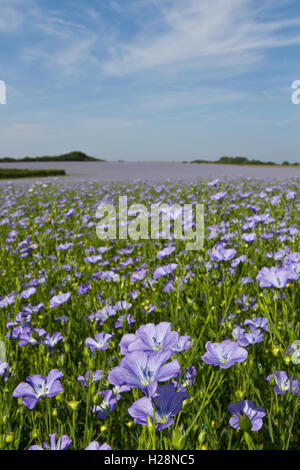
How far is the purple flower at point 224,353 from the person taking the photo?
3.43ft

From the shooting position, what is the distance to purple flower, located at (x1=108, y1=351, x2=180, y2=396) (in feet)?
2.75

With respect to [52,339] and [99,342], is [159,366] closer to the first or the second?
[99,342]

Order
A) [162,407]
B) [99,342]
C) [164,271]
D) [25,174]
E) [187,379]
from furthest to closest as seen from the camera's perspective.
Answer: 1. [25,174]
2. [164,271]
3. [99,342]
4. [187,379]
5. [162,407]

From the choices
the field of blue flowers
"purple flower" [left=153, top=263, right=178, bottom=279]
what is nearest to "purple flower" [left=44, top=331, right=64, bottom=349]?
the field of blue flowers

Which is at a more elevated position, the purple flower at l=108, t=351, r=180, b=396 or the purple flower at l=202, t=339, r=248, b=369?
the purple flower at l=108, t=351, r=180, b=396

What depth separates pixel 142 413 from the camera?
0.85 m

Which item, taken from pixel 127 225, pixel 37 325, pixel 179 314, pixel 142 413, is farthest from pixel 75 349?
pixel 127 225

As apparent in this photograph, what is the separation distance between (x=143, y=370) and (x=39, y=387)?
558 millimetres

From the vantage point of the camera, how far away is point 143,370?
2.83ft

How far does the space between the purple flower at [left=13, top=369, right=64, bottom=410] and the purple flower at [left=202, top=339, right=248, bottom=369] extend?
503 millimetres

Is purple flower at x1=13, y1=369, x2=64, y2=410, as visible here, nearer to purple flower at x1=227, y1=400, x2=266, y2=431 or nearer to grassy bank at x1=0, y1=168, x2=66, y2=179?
purple flower at x1=227, y1=400, x2=266, y2=431

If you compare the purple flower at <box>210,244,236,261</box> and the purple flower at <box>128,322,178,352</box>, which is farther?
the purple flower at <box>210,244,236,261</box>

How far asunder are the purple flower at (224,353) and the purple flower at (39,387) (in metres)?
0.50

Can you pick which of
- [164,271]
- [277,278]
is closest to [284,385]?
[277,278]
